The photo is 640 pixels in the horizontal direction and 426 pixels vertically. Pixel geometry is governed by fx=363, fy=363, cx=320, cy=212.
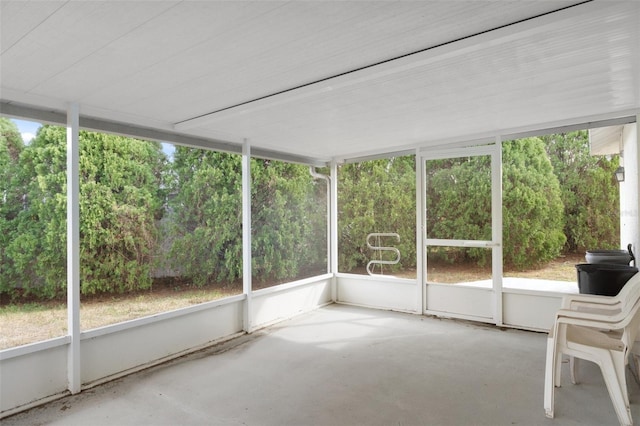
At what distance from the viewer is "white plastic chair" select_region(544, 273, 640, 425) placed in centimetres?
221

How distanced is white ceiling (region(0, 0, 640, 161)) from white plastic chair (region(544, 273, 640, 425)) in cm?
162

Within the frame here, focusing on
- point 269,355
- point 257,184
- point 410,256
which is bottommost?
point 269,355

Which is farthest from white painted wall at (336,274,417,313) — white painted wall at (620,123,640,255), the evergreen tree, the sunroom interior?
the evergreen tree

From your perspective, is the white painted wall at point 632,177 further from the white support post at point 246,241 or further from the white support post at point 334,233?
the white support post at point 246,241

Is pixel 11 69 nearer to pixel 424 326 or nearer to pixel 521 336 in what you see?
pixel 424 326

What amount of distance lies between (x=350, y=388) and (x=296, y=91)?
233 cm

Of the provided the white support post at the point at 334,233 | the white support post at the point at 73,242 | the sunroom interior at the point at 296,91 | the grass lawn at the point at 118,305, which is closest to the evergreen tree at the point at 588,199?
the grass lawn at the point at 118,305

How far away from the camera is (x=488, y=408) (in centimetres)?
252

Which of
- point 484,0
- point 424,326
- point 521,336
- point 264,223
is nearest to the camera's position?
point 484,0

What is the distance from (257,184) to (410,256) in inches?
136

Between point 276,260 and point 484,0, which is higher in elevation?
point 484,0

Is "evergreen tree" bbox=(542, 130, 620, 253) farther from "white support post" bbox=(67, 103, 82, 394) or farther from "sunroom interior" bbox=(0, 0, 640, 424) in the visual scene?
"white support post" bbox=(67, 103, 82, 394)

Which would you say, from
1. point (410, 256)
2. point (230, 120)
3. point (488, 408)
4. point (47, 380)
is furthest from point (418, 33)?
point (410, 256)

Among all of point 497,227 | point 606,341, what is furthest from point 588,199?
point 606,341
